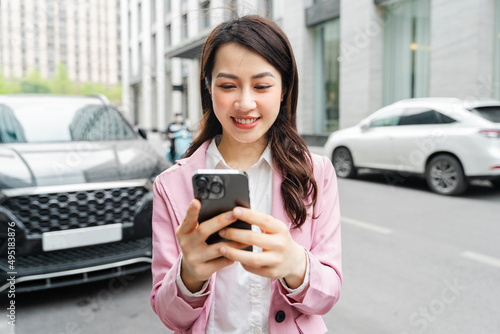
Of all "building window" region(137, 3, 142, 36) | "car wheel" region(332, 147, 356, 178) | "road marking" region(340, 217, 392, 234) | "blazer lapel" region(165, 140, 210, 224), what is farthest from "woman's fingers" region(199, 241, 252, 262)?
"building window" region(137, 3, 142, 36)

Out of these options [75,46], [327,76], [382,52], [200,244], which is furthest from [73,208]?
[75,46]

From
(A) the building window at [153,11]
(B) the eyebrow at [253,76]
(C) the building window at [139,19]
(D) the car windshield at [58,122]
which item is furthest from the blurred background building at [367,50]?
(C) the building window at [139,19]

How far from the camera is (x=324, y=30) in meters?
15.1

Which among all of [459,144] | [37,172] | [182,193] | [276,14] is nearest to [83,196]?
[37,172]

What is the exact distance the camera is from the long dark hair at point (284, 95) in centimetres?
107

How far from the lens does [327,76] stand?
15008 mm

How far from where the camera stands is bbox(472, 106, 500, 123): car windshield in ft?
21.1

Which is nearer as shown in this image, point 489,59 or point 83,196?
point 83,196

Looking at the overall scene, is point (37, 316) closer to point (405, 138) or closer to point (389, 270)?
point (389, 270)

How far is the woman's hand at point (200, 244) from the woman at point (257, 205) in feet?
0.41

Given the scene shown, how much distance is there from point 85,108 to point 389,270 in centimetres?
362

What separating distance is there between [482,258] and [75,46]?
60624mm

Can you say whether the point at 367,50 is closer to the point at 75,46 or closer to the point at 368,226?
the point at 368,226

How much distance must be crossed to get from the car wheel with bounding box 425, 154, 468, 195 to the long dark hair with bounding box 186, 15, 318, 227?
6359 mm
